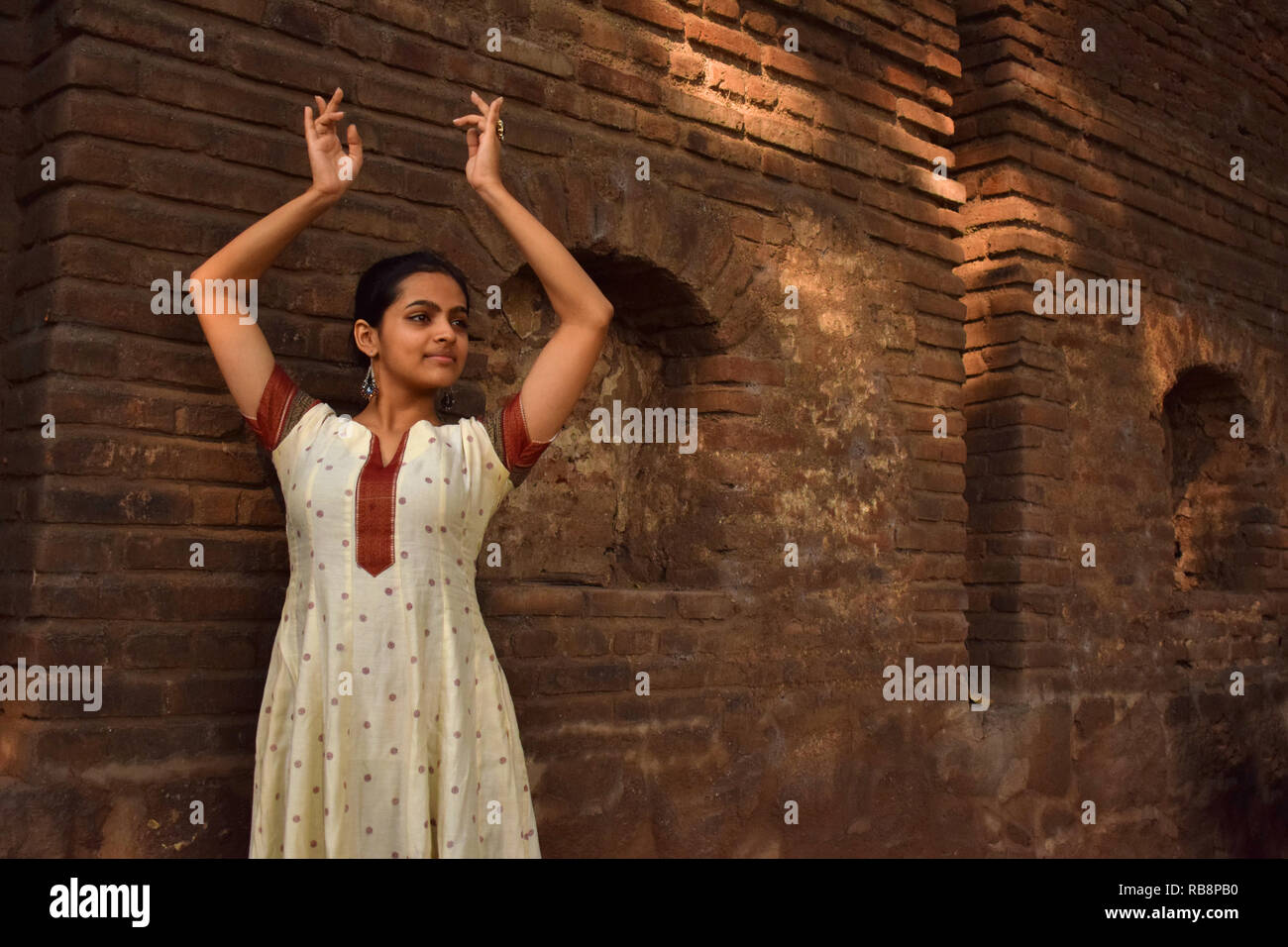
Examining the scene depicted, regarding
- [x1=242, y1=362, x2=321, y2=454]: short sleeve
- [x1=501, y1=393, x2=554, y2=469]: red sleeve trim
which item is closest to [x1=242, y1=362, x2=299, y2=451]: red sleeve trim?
[x1=242, y1=362, x2=321, y2=454]: short sleeve

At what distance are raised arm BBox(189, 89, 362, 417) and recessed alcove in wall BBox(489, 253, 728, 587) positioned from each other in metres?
1.27

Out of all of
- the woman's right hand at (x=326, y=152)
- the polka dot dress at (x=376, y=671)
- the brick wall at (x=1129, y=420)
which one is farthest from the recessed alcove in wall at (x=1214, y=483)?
the woman's right hand at (x=326, y=152)

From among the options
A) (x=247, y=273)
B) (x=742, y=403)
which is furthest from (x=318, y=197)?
(x=742, y=403)

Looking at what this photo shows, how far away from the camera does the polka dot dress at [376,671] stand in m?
2.61

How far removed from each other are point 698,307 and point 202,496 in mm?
1733

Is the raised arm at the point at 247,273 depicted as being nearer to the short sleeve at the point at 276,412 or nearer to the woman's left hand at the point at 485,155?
the short sleeve at the point at 276,412

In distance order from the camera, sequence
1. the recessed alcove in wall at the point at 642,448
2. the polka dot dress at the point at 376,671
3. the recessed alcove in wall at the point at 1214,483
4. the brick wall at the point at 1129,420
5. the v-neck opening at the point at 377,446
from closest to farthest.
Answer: the polka dot dress at the point at 376,671 < the v-neck opening at the point at 377,446 < the recessed alcove in wall at the point at 642,448 < the brick wall at the point at 1129,420 < the recessed alcove in wall at the point at 1214,483

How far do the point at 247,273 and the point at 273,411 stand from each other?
0.30 m

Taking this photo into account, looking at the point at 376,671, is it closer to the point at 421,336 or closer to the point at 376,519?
the point at 376,519

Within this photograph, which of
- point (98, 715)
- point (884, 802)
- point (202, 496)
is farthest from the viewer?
point (884, 802)

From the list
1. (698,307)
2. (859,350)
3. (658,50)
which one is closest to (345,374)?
(698,307)

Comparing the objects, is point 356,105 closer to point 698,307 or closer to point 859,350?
point 698,307

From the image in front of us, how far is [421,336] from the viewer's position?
2844 mm

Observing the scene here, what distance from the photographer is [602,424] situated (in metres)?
4.15
